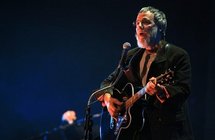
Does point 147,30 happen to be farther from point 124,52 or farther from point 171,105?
point 171,105

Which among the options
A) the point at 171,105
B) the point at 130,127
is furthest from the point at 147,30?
the point at 130,127

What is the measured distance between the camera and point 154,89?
3.44 m

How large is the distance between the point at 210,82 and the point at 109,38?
208 cm

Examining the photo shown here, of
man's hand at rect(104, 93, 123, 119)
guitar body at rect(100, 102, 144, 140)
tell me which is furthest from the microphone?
guitar body at rect(100, 102, 144, 140)

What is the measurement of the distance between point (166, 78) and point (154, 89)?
147mm

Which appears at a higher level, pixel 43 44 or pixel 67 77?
pixel 43 44

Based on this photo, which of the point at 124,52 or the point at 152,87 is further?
the point at 124,52

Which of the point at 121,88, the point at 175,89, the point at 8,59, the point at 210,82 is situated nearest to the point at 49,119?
the point at 8,59

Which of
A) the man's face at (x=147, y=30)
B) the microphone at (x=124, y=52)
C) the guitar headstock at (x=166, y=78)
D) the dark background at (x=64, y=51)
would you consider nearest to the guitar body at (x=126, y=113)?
the guitar headstock at (x=166, y=78)

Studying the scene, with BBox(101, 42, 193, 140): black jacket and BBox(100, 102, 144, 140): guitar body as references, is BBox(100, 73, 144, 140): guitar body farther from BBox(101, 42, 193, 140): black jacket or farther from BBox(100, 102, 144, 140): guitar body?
BBox(101, 42, 193, 140): black jacket

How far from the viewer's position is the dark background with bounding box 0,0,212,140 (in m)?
7.79

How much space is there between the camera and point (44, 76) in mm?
8219

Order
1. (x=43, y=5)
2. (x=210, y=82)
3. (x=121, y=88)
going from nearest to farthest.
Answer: (x=121, y=88) → (x=210, y=82) → (x=43, y=5)

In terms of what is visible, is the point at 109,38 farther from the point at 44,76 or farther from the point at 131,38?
the point at 44,76
